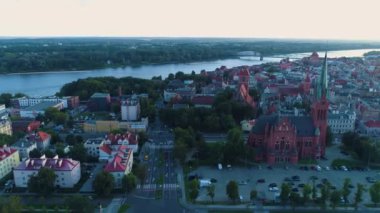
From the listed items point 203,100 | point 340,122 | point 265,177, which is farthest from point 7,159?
point 340,122

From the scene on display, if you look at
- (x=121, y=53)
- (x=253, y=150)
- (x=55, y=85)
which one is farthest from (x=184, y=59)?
(x=253, y=150)

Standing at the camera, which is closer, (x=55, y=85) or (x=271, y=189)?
(x=271, y=189)

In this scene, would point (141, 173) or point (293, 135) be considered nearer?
point (141, 173)

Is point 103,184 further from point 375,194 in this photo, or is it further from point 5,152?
point 375,194

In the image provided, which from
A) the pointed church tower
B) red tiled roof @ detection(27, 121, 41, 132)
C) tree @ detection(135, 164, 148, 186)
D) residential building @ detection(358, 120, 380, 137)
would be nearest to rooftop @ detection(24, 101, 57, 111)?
red tiled roof @ detection(27, 121, 41, 132)

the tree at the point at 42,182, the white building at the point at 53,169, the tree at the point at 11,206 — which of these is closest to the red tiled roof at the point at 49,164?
the white building at the point at 53,169

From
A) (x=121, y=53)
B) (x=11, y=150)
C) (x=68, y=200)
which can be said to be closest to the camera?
(x=68, y=200)

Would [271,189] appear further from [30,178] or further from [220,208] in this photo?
[30,178]
